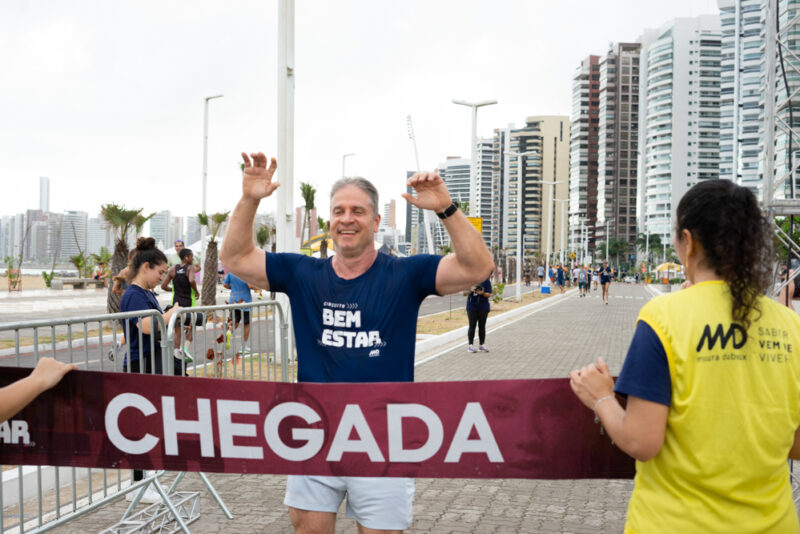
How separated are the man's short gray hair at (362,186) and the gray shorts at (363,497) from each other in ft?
3.63

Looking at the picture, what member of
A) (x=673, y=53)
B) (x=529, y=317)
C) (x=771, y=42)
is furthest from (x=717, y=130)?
(x=771, y=42)

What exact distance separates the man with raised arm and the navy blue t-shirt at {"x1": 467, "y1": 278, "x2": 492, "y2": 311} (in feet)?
33.6

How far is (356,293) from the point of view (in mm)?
2791

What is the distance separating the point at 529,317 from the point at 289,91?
50.4 feet

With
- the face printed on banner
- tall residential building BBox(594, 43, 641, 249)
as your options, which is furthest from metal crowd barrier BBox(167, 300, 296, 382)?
tall residential building BBox(594, 43, 641, 249)

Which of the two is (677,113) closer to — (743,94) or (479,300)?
(743,94)

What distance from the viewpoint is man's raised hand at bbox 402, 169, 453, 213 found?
2.72m

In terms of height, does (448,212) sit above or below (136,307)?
above

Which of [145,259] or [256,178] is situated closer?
[256,178]

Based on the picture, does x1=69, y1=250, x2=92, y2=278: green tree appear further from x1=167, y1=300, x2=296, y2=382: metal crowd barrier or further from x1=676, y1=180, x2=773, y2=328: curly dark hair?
x1=676, y1=180, x2=773, y2=328: curly dark hair

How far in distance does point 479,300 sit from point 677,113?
484ft

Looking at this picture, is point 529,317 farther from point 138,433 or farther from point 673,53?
point 673,53

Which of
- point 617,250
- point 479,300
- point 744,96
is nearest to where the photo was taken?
point 479,300

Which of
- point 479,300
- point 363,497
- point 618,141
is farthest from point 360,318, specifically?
point 618,141
